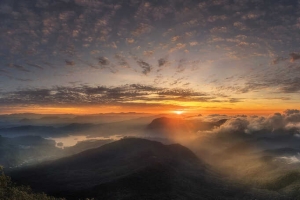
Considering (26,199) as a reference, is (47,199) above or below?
below

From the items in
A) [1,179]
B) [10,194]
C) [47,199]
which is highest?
[1,179]

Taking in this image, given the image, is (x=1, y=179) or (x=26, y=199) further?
(x=26, y=199)

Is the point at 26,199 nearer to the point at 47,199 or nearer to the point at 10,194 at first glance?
the point at 10,194

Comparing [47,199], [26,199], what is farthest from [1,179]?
[47,199]

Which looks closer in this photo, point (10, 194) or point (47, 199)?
point (10, 194)

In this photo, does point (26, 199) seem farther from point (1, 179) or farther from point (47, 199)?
point (47, 199)

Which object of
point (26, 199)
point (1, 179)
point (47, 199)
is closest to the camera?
point (1, 179)

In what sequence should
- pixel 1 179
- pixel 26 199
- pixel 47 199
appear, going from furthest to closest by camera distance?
pixel 47 199 < pixel 26 199 < pixel 1 179

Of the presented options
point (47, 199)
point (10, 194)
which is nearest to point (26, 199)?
point (10, 194)
